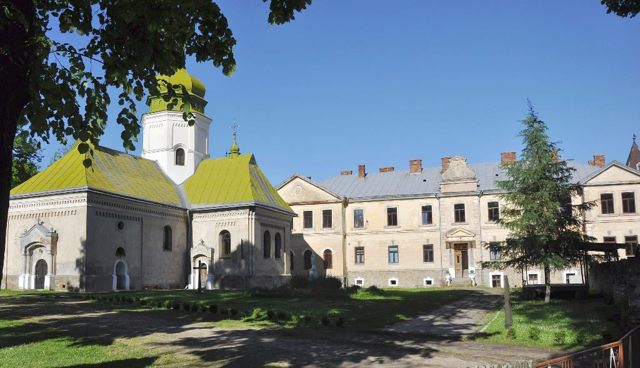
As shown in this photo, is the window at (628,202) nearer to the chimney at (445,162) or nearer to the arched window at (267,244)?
the chimney at (445,162)

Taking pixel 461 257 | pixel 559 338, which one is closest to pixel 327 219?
pixel 461 257

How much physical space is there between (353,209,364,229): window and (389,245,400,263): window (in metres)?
3.16

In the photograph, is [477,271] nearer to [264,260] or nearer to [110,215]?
[264,260]

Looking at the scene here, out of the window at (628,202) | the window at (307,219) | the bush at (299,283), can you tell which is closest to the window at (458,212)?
the window at (628,202)

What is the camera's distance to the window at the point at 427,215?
44.4 m

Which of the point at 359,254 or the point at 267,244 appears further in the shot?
the point at 359,254

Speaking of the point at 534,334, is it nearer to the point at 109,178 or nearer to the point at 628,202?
the point at 109,178

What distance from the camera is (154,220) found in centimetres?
3406

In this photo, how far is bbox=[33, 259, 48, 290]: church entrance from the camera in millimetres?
29844

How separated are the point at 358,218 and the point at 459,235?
838 centimetres

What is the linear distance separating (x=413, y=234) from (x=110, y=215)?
77.1ft

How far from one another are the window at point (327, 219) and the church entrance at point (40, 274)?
2261 cm

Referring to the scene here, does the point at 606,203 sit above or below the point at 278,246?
above

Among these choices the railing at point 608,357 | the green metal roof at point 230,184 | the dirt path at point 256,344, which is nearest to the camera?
the railing at point 608,357
